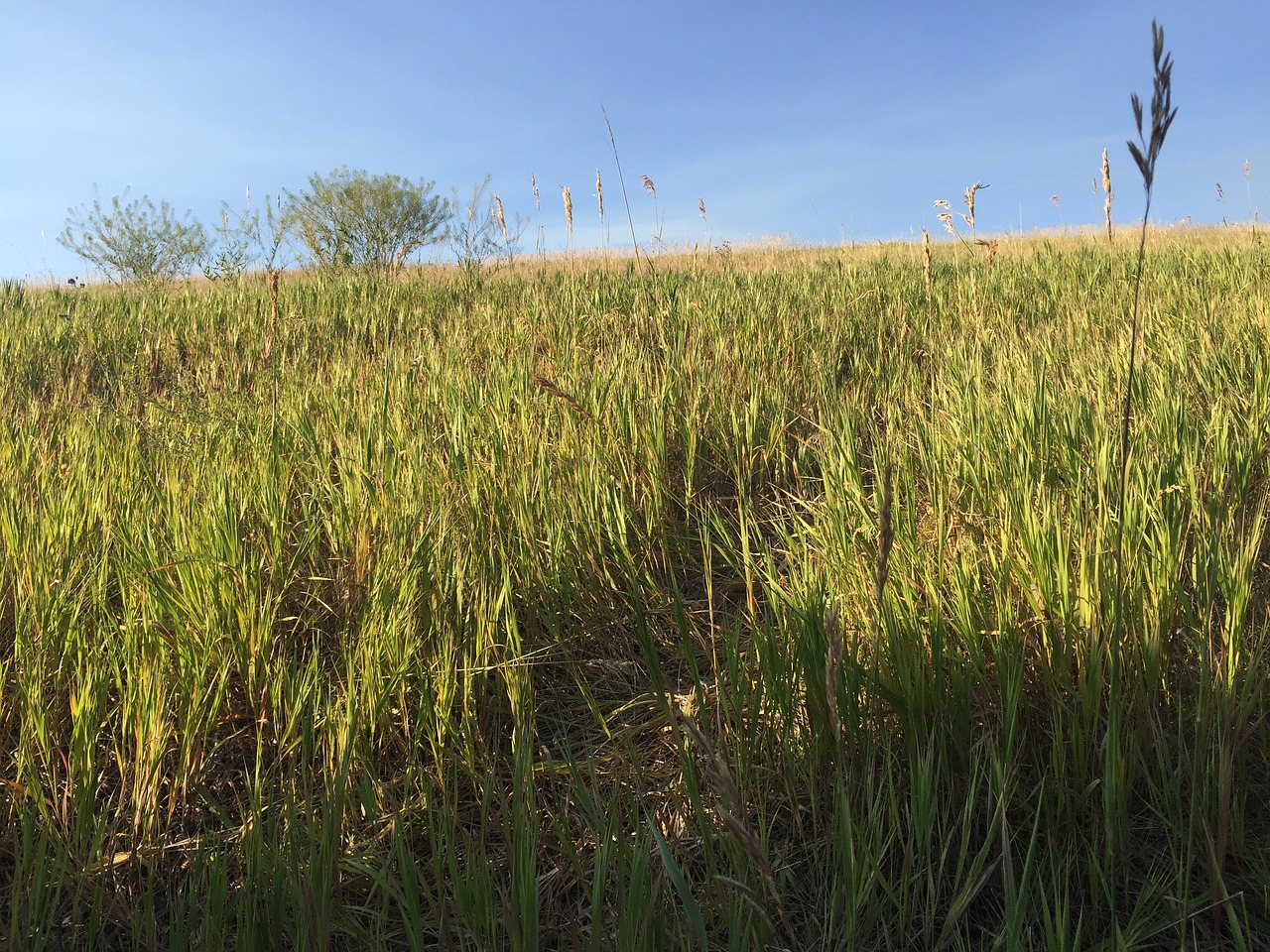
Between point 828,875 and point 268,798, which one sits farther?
point 268,798

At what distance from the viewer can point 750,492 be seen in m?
2.71

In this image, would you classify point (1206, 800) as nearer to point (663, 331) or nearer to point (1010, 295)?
point (663, 331)

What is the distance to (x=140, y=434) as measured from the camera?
3158 millimetres

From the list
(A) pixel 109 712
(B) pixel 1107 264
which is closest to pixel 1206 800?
(A) pixel 109 712

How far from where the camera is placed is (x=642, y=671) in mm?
1939

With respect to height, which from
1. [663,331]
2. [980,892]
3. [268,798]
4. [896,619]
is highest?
[663,331]

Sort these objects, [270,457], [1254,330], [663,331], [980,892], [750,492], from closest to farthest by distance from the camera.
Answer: [980,892] < [270,457] < [750,492] < [1254,330] < [663,331]

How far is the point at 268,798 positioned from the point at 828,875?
102cm

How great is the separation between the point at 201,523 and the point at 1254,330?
13.7 feet

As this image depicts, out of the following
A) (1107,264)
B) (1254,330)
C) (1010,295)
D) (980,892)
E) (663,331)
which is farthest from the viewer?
(1107,264)

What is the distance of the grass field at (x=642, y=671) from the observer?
115cm

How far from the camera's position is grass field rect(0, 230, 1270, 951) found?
1151 mm

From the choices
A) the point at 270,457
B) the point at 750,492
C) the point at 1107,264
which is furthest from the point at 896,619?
the point at 1107,264

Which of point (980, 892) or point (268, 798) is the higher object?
point (268, 798)
